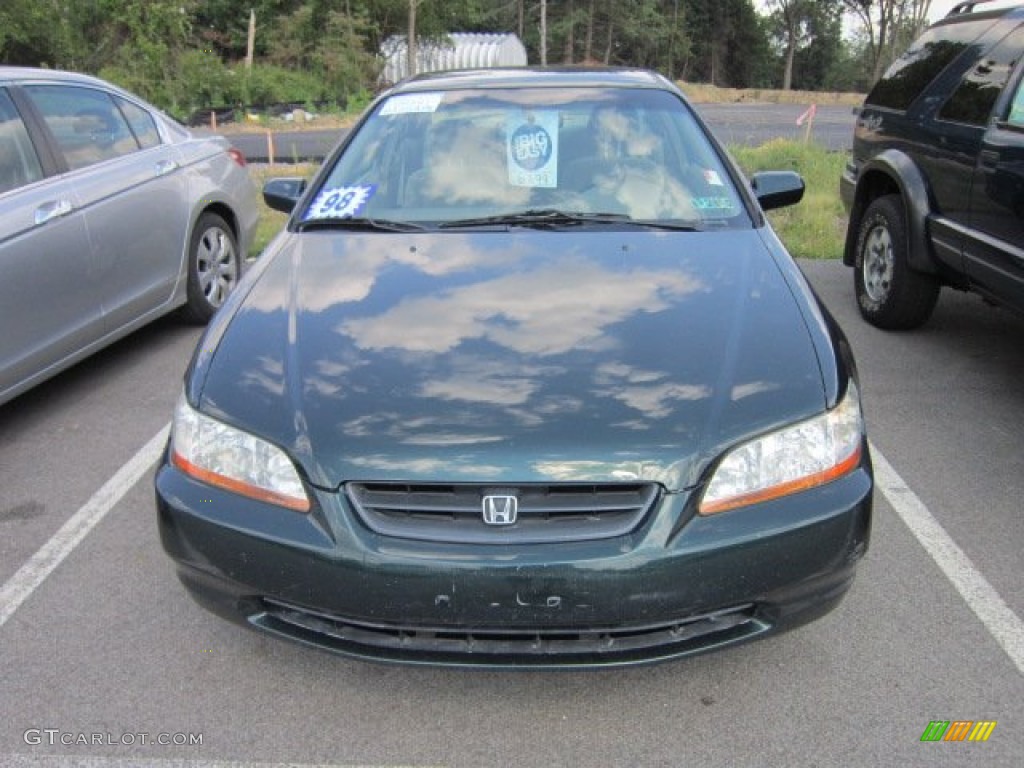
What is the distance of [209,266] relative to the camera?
582cm

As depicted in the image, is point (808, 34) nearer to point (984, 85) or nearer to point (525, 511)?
point (984, 85)

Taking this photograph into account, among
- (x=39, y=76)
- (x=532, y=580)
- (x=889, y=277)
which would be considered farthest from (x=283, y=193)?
(x=889, y=277)

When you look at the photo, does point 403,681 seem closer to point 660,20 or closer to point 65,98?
point 65,98

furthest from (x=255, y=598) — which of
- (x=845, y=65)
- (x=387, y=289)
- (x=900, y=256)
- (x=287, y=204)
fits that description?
(x=845, y=65)

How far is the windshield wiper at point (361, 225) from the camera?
3322 mm

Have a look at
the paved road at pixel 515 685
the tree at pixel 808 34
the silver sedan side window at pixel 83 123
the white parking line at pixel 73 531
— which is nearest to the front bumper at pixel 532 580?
the paved road at pixel 515 685

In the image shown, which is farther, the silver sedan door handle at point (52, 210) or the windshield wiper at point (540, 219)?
the silver sedan door handle at point (52, 210)

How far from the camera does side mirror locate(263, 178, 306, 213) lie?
4.00 m

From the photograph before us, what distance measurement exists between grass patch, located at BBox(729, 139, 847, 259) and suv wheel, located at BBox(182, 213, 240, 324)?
3.49 metres

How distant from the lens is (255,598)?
91.0 inches

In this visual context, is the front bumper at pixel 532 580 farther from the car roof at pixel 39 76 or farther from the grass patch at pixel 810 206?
the grass patch at pixel 810 206

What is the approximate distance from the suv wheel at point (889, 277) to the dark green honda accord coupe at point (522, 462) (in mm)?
2744

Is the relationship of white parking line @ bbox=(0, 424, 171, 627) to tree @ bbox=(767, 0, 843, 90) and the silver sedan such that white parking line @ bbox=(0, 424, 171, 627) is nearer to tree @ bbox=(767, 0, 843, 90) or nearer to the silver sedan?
the silver sedan

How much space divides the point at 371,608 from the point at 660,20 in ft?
192
